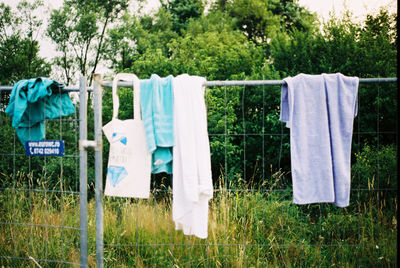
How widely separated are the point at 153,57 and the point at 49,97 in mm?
5489

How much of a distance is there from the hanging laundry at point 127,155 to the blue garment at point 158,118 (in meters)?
0.06

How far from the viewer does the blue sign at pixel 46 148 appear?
100.0 inches

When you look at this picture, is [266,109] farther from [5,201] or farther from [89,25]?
[89,25]

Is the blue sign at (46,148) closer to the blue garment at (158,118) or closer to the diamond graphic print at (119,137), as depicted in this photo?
the diamond graphic print at (119,137)

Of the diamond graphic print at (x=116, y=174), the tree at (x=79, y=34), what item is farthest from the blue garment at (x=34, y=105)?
the tree at (x=79, y=34)

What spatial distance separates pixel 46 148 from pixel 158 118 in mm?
977

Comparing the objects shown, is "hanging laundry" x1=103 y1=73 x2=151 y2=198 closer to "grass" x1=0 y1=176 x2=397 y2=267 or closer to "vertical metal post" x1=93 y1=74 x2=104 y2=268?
"vertical metal post" x1=93 y1=74 x2=104 y2=268

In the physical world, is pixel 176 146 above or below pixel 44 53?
below

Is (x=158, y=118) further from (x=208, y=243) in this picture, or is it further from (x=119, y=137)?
(x=208, y=243)

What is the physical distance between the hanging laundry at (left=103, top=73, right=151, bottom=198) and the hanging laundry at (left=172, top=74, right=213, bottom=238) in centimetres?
26

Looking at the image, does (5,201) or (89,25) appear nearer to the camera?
(5,201)

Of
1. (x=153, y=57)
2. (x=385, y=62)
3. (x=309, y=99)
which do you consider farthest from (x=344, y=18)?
(x=309, y=99)

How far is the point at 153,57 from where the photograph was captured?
791cm

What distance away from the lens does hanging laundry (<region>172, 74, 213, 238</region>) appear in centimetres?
235
